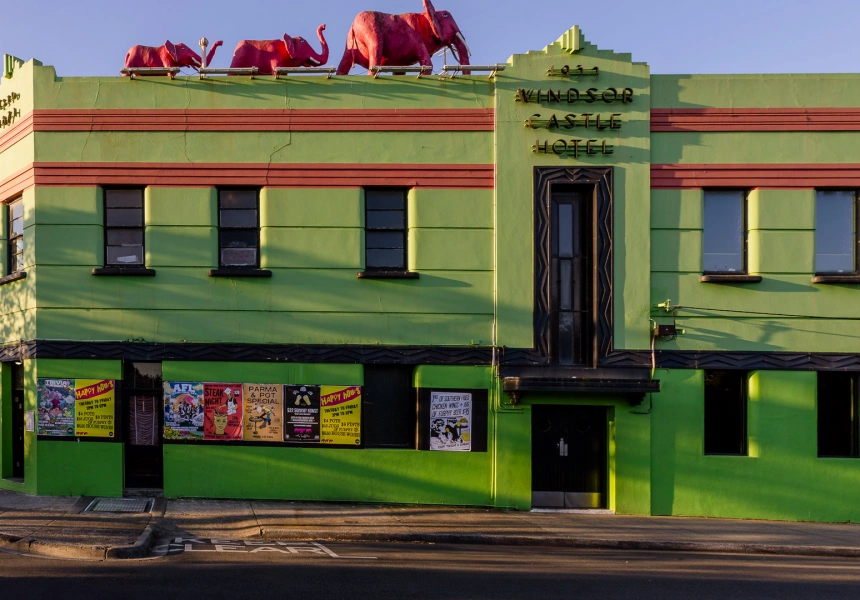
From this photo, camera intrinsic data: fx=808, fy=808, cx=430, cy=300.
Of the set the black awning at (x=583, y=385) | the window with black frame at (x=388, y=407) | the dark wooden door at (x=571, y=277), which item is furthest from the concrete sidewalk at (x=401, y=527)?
the dark wooden door at (x=571, y=277)

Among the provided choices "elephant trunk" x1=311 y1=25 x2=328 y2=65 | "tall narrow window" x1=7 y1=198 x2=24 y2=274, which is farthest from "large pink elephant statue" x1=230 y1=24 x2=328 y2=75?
"tall narrow window" x1=7 y1=198 x2=24 y2=274

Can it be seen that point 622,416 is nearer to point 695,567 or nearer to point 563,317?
point 563,317

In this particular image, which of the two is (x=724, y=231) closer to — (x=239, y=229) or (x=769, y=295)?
(x=769, y=295)

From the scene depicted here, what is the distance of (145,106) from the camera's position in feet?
51.1

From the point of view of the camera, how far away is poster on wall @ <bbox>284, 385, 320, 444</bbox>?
15.4 m

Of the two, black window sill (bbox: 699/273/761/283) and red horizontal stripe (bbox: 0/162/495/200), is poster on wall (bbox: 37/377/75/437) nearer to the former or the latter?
red horizontal stripe (bbox: 0/162/495/200)

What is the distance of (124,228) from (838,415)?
14325 mm

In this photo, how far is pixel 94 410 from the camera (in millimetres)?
15297

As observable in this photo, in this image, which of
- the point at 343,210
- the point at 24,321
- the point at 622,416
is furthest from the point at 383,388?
the point at 24,321

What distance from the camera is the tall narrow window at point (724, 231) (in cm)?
1569

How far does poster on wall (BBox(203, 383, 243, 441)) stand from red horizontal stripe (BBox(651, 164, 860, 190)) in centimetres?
932

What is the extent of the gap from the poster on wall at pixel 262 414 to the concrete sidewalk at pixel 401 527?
1.25m

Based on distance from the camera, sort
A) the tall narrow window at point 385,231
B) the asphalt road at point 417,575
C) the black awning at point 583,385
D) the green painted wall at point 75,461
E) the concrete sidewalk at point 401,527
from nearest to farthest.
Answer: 1. the asphalt road at point 417,575
2. the concrete sidewalk at point 401,527
3. the black awning at point 583,385
4. the green painted wall at point 75,461
5. the tall narrow window at point 385,231

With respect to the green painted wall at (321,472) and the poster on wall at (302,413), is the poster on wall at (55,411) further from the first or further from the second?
the poster on wall at (302,413)
